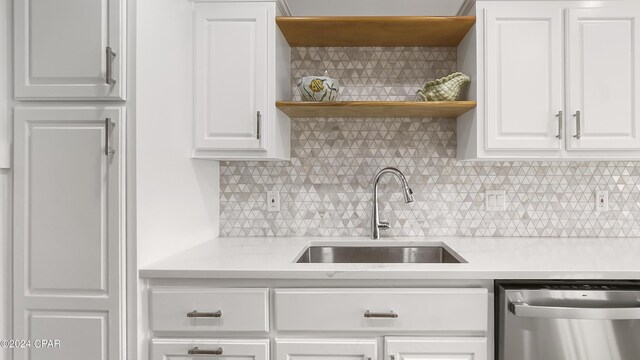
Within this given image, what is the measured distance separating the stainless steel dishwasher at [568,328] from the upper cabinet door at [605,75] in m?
0.70

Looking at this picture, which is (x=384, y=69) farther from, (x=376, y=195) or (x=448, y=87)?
(x=376, y=195)

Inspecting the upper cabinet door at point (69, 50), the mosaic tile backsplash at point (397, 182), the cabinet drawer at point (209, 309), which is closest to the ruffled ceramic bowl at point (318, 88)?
the mosaic tile backsplash at point (397, 182)

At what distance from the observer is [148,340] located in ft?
4.88

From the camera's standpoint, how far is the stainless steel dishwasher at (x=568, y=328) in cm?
139

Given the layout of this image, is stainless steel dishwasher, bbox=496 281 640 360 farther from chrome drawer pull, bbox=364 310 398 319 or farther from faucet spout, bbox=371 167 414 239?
faucet spout, bbox=371 167 414 239

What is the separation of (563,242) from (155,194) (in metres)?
1.81

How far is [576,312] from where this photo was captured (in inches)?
54.0

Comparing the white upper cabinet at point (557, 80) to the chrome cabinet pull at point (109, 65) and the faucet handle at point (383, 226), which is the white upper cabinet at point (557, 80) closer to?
the faucet handle at point (383, 226)

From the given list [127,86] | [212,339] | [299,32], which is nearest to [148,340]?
Result: [212,339]

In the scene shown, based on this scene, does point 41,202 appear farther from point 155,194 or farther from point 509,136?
point 509,136

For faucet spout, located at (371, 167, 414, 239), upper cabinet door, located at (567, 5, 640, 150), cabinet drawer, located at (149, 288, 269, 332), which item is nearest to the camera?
cabinet drawer, located at (149, 288, 269, 332)

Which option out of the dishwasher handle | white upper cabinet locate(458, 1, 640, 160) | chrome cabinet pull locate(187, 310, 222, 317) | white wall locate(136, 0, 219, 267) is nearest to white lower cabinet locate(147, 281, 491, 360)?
chrome cabinet pull locate(187, 310, 222, 317)

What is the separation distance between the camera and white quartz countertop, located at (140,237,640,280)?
1441 millimetres

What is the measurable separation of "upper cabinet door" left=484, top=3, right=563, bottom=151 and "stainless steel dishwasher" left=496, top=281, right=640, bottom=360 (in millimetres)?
656
